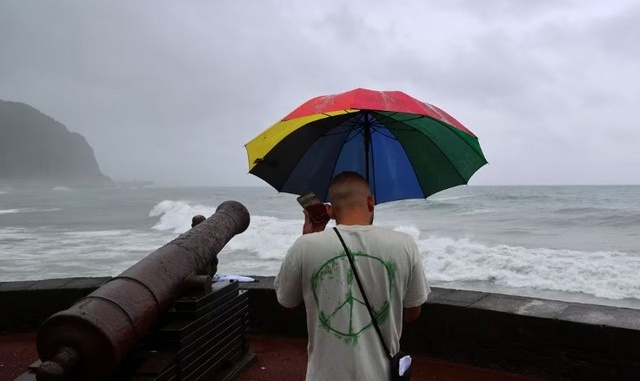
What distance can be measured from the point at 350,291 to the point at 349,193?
0.34 m

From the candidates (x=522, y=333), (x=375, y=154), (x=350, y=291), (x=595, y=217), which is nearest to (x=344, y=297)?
(x=350, y=291)

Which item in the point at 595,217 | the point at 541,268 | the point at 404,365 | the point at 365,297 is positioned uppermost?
the point at 365,297

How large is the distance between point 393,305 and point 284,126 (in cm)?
104

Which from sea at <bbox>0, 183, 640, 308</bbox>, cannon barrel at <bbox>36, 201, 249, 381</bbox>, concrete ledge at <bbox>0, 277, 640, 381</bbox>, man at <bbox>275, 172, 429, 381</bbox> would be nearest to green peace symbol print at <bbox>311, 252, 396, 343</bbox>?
man at <bbox>275, 172, 429, 381</bbox>

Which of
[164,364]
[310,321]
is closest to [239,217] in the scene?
[164,364]

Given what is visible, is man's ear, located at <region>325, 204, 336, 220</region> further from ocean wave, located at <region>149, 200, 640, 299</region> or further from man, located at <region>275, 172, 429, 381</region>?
ocean wave, located at <region>149, 200, 640, 299</region>

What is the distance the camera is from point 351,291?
1.63 meters

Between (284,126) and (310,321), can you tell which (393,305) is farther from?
(284,126)

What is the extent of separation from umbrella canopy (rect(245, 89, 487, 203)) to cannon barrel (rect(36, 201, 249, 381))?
80cm

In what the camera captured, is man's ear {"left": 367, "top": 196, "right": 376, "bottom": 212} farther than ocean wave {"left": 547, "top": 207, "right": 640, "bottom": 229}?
No

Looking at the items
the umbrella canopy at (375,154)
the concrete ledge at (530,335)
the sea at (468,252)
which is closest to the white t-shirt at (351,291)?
the umbrella canopy at (375,154)

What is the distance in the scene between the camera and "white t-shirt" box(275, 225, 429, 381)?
163cm

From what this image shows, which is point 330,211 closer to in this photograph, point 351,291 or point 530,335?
point 351,291

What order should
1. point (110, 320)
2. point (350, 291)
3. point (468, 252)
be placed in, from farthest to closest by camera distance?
point (468, 252)
point (110, 320)
point (350, 291)
